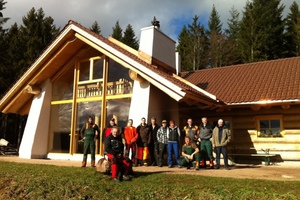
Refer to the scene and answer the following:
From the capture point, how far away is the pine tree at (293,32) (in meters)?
32.5

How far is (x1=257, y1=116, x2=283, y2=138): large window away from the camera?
1171 cm

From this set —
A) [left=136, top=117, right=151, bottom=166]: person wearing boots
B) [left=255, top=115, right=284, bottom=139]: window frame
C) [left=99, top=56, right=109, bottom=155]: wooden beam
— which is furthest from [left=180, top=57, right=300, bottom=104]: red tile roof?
[left=99, top=56, right=109, bottom=155]: wooden beam

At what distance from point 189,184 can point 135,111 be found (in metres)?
4.81

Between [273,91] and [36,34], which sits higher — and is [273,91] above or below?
below

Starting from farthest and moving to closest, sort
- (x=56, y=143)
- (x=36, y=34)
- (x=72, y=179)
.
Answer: (x=36, y=34)
(x=56, y=143)
(x=72, y=179)

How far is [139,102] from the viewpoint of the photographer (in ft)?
34.5

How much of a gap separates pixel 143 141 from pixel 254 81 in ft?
21.0

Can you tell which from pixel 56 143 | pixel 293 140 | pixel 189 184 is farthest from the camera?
pixel 56 143

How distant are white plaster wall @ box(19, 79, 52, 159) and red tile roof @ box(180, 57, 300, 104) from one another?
23.0 ft

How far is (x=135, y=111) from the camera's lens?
10.5 m

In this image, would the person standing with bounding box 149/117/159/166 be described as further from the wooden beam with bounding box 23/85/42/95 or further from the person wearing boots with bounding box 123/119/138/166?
the wooden beam with bounding box 23/85/42/95

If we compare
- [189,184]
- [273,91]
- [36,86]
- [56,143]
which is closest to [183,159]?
[189,184]

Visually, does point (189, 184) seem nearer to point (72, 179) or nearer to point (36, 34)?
point (72, 179)

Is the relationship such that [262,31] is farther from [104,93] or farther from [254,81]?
[104,93]
